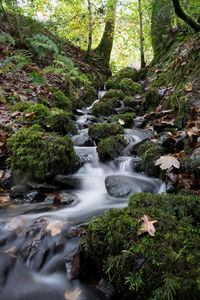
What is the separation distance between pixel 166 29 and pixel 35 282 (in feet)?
38.8

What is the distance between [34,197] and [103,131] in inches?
101

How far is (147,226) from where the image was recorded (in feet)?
5.35

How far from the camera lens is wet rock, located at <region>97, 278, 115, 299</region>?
1.52m

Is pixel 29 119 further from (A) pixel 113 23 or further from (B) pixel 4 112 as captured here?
(A) pixel 113 23

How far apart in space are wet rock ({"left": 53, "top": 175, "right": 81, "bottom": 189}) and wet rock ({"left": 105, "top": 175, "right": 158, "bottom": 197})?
1.98ft

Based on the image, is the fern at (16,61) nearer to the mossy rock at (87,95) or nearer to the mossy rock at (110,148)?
the mossy rock at (87,95)

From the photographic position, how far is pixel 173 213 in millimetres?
1938

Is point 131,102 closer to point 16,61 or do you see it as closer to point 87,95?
point 87,95

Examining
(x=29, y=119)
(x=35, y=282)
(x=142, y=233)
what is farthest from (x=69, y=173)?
(x=142, y=233)

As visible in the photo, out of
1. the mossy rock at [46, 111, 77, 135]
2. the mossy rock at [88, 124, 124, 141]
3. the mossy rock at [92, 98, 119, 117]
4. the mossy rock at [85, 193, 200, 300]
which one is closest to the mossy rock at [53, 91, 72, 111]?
the mossy rock at [92, 98, 119, 117]

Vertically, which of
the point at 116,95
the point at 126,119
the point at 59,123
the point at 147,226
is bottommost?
the point at 147,226

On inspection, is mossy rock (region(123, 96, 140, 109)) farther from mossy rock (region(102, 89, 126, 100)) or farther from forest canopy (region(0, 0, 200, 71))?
forest canopy (region(0, 0, 200, 71))

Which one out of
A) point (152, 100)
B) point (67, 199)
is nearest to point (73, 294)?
Result: point (67, 199)

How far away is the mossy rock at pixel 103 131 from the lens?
5012 millimetres
